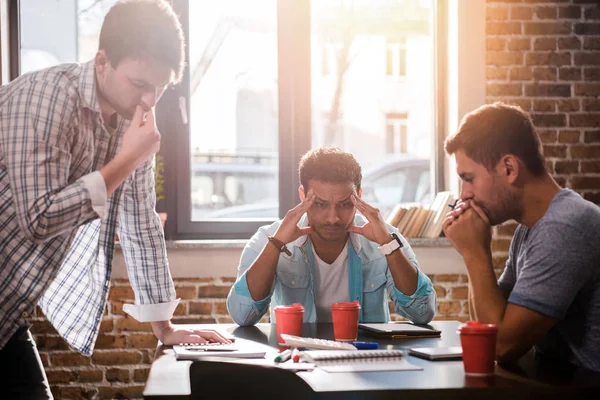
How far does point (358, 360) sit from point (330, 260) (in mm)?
1015

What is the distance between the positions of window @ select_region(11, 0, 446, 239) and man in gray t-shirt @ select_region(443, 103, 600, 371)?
1913 mm

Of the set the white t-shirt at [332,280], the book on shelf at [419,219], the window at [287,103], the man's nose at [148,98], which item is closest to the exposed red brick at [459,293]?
the book on shelf at [419,219]

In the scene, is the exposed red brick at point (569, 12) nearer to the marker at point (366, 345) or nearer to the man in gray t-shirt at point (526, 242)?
the man in gray t-shirt at point (526, 242)

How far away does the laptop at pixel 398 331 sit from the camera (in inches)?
76.7

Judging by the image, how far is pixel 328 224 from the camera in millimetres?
2432

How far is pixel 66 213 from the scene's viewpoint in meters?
1.56

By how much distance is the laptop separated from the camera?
76.7 inches

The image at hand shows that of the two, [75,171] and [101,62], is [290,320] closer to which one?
[75,171]

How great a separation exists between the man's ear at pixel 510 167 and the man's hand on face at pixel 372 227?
0.70m

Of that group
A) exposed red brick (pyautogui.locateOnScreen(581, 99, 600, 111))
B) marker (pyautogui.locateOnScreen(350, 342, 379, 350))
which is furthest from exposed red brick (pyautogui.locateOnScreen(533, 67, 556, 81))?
marker (pyautogui.locateOnScreen(350, 342, 379, 350))

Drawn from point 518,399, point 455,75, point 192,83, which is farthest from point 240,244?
point 518,399

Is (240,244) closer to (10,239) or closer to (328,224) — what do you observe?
(328,224)

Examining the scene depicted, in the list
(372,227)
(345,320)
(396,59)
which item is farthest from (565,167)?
(345,320)

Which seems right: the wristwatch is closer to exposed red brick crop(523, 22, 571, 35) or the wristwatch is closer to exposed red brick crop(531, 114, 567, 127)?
exposed red brick crop(531, 114, 567, 127)
